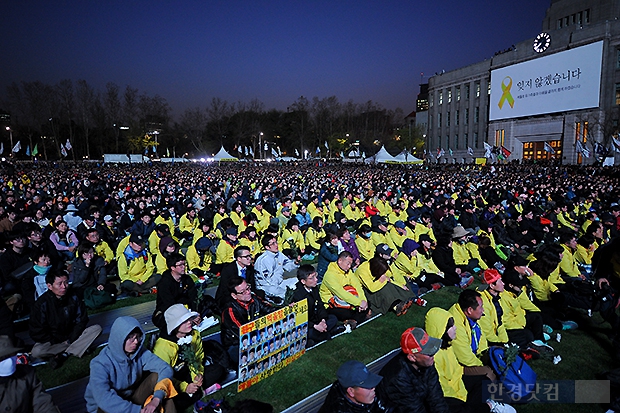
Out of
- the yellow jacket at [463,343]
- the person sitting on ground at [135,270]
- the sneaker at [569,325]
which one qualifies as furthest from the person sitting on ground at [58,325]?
the sneaker at [569,325]

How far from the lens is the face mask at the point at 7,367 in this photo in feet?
10.4

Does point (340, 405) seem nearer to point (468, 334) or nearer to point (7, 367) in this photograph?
point (468, 334)

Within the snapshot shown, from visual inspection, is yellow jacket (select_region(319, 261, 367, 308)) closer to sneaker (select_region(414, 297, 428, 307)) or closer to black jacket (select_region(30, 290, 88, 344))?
sneaker (select_region(414, 297, 428, 307))

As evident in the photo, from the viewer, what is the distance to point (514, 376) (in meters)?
4.34

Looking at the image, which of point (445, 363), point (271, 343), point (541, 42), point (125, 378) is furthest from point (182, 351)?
point (541, 42)

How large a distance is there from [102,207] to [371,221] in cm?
1046

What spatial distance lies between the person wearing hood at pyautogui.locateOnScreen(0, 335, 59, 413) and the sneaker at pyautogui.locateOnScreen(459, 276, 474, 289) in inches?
301

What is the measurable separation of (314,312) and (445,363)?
2450 millimetres

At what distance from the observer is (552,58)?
4134 centimetres

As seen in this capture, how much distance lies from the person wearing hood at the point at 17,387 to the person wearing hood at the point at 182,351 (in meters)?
1.02

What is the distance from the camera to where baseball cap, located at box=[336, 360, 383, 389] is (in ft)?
9.20

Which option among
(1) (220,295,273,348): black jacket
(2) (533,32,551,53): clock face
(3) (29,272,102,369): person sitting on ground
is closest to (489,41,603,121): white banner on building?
(2) (533,32,551,53): clock face

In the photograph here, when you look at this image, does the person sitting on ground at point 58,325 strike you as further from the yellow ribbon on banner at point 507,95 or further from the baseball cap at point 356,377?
the yellow ribbon on banner at point 507,95

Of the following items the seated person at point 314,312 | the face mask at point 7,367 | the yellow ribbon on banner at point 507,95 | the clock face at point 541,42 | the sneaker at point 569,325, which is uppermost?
the clock face at point 541,42
